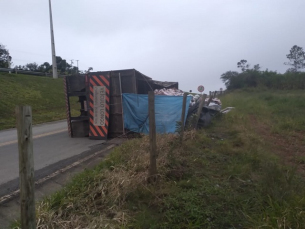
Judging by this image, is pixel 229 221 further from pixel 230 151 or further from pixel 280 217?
pixel 230 151

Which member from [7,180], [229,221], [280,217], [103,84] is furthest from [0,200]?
[103,84]

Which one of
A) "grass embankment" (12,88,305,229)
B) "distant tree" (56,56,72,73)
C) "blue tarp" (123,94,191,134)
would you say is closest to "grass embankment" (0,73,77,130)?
"blue tarp" (123,94,191,134)

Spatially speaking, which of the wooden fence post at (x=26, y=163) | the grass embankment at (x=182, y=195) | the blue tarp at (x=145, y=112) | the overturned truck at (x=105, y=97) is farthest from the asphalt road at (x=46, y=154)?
the wooden fence post at (x=26, y=163)

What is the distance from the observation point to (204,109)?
10086 mm

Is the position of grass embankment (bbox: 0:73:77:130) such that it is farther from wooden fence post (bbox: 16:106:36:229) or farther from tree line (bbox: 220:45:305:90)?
tree line (bbox: 220:45:305:90)

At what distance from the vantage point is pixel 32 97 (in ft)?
73.2

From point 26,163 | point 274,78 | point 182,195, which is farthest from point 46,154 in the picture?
point 274,78

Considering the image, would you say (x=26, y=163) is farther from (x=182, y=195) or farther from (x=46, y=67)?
(x=46, y=67)

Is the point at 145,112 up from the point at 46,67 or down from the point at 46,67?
down

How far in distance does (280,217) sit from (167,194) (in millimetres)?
1492

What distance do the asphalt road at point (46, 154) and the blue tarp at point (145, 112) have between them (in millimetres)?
1385

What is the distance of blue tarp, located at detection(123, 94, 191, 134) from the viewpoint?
346 inches

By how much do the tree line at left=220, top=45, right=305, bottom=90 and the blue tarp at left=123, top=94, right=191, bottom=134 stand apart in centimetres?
3263

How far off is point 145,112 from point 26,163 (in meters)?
6.99
